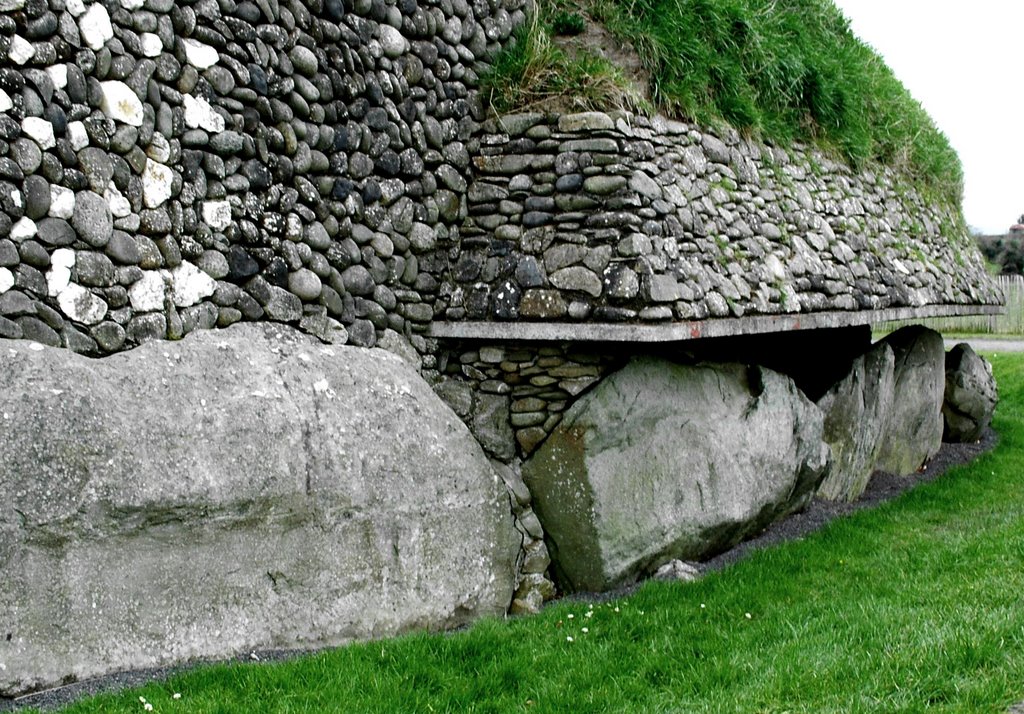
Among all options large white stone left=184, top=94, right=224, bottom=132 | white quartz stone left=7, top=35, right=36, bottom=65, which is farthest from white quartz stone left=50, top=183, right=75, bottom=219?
large white stone left=184, top=94, right=224, bottom=132

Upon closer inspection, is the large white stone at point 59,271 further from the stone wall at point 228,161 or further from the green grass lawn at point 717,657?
the green grass lawn at point 717,657

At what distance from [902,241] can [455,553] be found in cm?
707

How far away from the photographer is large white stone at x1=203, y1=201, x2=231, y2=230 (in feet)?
20.6

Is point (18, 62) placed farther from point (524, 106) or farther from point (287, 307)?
point (524, 106)

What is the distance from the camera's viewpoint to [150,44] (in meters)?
5.95

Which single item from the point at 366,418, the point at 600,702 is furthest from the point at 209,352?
the point at 600,702

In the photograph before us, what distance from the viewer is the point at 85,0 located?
222 inches

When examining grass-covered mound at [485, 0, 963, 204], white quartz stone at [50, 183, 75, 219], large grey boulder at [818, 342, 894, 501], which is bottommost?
large grey boulder at [818, 342, 894, 501]

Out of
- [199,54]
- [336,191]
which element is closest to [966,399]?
[336,191]

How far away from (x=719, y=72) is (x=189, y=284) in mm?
5238

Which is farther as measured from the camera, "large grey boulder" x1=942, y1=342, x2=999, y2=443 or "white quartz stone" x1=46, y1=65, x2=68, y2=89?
"large grey boulder" x1=942, y1=342, x2=999, y2=443

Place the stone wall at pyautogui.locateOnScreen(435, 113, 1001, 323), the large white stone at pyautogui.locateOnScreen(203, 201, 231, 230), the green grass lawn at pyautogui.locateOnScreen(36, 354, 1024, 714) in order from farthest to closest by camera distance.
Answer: the stone wall at pyautogui.locateOnScreen(435, 113, 1001, 323) → the large white stone at pyautogui.locateOnScreen(203, 201, 231, 230) → the green grass lawn at pyautogui.locateOnScreen(36, 354, 1024, 714)

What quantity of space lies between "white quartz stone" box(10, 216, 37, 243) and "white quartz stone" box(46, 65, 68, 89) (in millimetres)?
718

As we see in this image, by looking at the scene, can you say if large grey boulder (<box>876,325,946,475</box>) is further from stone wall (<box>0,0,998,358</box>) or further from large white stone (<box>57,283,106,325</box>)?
large white stone (<box>57,283,106,325</box>)
